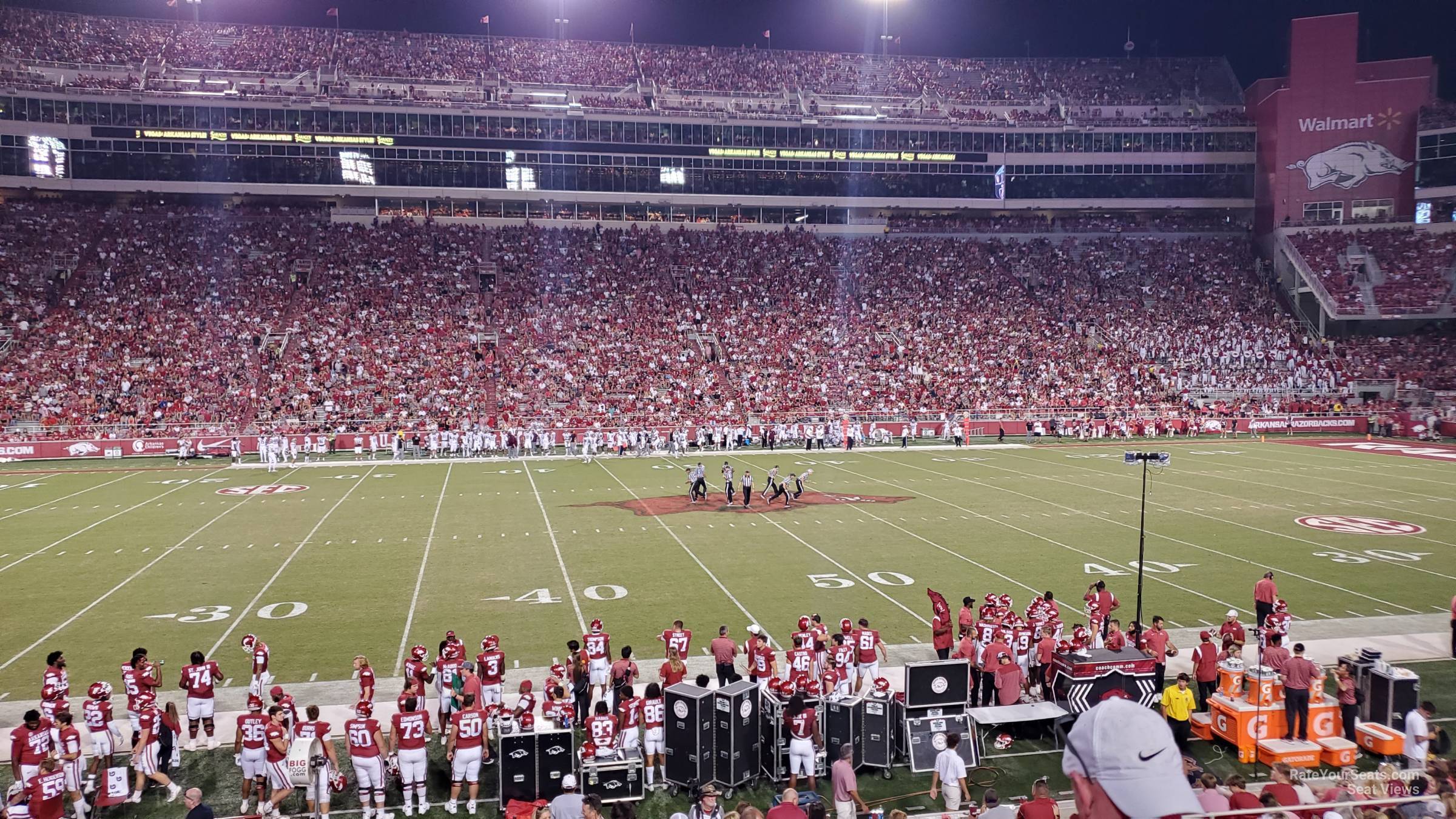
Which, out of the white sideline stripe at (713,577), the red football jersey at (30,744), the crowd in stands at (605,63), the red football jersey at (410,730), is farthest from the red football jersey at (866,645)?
the crowd in stands at (605,63)

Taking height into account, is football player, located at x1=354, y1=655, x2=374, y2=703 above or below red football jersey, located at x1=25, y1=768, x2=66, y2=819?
above

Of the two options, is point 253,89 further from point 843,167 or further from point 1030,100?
point 1030,100

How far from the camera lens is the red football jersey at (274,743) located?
8.91 m

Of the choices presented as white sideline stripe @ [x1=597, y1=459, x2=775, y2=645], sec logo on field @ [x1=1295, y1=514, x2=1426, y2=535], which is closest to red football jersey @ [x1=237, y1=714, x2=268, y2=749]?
white sideline stripe @ [x1=597, y1=459, x2=775, y2=645]

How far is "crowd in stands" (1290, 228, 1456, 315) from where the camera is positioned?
52.8 metres

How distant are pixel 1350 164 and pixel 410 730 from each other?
67.5 metres

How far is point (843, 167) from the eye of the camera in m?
62.6

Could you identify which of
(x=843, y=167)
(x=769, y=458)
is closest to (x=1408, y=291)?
(x=843, y=167)

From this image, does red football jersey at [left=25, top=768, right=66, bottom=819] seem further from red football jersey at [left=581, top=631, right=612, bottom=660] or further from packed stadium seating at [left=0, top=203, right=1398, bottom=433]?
packed stadium seating at [left=0, top=203, right=1398, bottom=433]

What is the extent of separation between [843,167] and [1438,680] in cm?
5404

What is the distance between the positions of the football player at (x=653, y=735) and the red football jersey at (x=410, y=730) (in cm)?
215

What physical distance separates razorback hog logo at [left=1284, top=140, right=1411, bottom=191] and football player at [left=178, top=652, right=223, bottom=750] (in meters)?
67.4

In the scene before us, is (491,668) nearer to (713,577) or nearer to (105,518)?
(713,577)

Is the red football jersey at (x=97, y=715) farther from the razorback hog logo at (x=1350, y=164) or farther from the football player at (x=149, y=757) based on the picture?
the razorback hog logo at (x=1350, y=164)
